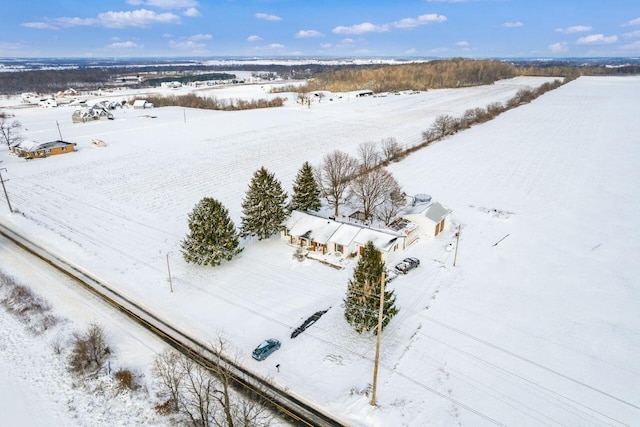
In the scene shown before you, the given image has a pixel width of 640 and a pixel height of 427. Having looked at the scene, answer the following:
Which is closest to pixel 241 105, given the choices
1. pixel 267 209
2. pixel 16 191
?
pixel 16 191

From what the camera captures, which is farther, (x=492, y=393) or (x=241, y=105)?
(x=241, y=105)

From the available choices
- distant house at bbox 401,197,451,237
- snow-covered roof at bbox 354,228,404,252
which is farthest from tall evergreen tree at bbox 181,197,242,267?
distant house at bbox 401,197,451,237

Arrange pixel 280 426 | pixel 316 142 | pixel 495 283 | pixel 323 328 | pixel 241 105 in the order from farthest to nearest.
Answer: pixel 241 105 < pixel 316 142 < pixel 495 283 < pixel 323 328 < pixel 280 426

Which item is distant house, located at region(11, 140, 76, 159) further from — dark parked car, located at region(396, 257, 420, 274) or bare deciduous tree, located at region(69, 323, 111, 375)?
dark parked car, located at region(396, 257, 420, 274)

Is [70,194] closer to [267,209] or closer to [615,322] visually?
[267,209]

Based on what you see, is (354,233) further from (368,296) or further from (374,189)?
(368,296)

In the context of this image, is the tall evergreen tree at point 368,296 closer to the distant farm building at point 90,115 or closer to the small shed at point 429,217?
the small shed at point 429,217

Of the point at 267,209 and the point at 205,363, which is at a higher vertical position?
the point at 267,209

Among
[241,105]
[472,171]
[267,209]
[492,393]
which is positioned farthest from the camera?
[241,105]
